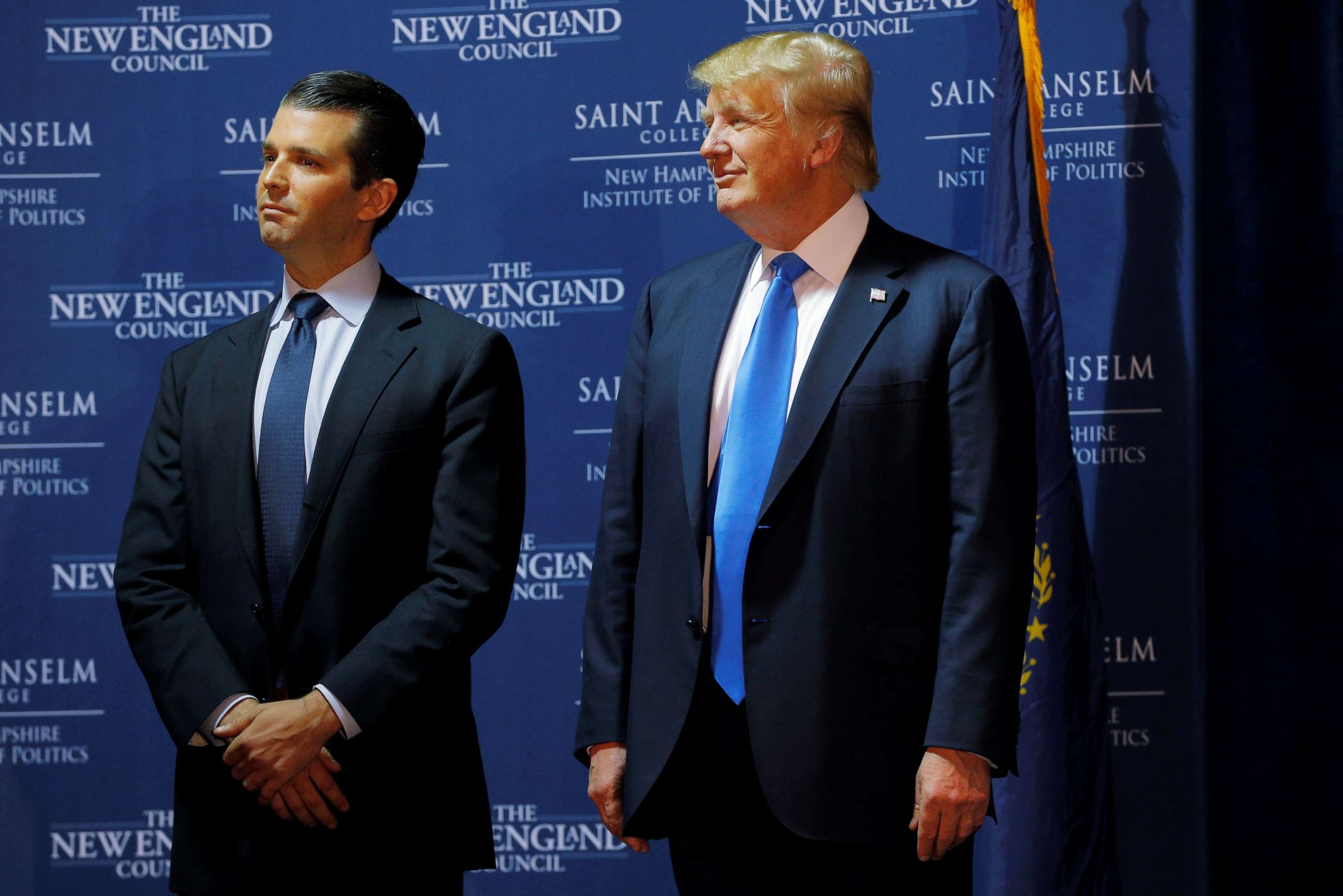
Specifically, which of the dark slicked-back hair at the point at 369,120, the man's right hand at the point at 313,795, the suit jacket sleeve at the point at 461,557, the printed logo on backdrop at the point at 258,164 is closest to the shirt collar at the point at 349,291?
the dark slicked-back hair at the point at 369,120

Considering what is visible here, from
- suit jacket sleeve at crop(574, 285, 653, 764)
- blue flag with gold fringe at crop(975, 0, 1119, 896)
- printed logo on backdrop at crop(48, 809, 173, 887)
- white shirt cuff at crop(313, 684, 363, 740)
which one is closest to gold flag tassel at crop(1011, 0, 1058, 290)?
blue flag with gold fringe at crop(975, 0, 1119, 896)

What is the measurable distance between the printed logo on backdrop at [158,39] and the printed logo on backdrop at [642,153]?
85cm

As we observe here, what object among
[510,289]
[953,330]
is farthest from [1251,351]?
[510,289]

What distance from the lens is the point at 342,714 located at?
188cm

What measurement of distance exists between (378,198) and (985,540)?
1.18m

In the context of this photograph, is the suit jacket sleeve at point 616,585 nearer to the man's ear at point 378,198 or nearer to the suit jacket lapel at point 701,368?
the suit jacket lapel at point 701,368

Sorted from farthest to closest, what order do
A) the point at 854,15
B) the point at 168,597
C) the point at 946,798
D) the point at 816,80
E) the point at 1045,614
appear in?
the point at 854,15
the point at 1045,614
the point at 168,597
the point at 816,80
the point at 946,798

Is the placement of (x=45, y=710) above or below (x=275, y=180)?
below

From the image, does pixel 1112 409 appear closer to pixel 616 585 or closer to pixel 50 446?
pixel 616 585

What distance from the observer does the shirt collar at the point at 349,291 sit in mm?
2133

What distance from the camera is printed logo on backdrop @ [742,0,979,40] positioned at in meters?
3.01

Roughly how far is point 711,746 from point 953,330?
0.67 meters

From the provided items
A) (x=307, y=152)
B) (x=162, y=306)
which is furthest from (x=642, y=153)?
(x=162, y=306)

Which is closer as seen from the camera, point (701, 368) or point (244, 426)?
point (701, 368)
